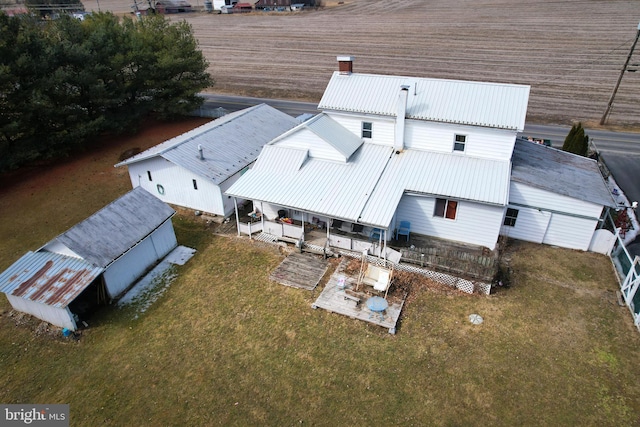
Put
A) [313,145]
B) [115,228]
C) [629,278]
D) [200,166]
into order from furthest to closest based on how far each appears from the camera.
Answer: [200,166] → [313,145] → [115,228] → [629,278]

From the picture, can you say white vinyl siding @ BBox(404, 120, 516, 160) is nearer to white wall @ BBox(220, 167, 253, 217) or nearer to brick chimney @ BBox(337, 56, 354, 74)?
brick chimney @ BBox(337, 56, 354, 74)

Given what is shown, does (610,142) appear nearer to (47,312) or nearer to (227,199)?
(227,199)

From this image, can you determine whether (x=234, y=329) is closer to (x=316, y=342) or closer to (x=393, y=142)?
Result: (x=316, y=342)

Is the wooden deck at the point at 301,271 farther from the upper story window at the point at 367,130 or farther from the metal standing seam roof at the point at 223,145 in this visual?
the upper story window at the point at 367,130

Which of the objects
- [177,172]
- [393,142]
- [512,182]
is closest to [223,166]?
[177,172]

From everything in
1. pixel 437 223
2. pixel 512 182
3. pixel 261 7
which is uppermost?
pixel 261 7

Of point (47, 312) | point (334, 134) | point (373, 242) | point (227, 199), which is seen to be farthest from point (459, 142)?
point (47, 312)
